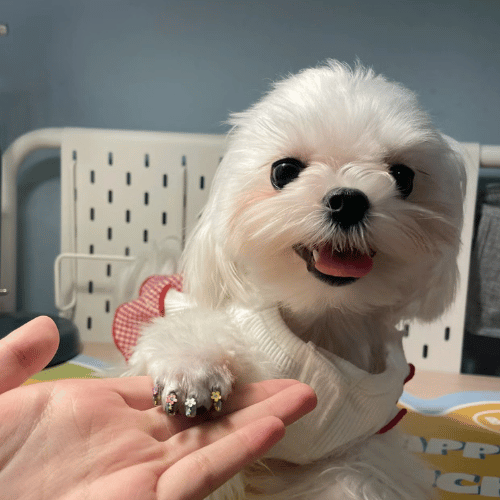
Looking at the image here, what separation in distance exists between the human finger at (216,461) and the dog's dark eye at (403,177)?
0.89 ft

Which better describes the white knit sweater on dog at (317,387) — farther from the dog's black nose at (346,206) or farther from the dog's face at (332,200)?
the dog's black nose at (346,206)

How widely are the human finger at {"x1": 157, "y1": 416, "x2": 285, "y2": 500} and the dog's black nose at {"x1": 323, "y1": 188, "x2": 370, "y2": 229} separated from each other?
0.19m

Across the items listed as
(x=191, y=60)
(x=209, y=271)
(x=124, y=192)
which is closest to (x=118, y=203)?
(x=124, y=192)

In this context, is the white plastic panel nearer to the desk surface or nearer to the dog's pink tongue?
the desk surface

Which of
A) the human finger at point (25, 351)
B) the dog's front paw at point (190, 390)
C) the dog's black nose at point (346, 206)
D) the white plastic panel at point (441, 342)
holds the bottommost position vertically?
the white plastic panel at point (441, 342)

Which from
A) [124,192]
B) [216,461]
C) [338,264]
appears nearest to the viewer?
[216,461]

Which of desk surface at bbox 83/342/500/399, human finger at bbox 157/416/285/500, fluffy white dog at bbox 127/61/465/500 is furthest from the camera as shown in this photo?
desk surface at bbox 83/342/500/399

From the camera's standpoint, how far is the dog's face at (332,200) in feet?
1.60

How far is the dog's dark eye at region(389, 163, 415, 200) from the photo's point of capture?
0.53 metres

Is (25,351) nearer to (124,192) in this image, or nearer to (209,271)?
(209,271)

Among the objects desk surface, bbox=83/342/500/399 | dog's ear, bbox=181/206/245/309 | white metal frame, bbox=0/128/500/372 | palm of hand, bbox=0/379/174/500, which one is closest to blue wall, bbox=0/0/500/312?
white metal frame, bbox=0/128/500/372

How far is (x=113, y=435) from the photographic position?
444mm

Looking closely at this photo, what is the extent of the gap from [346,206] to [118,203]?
896 millimetres

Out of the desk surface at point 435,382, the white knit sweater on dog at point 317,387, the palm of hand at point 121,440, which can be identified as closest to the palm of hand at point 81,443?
the palm of hand at point 121,440
